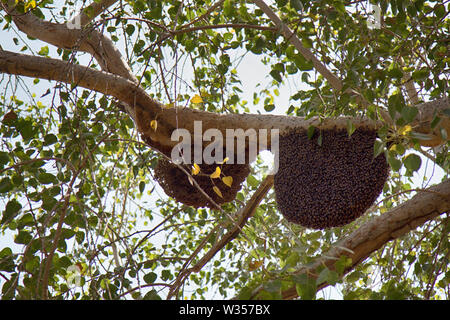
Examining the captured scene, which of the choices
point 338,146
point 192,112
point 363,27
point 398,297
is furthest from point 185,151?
point 398,297

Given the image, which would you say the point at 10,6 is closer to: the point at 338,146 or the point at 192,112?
the point at 192,112

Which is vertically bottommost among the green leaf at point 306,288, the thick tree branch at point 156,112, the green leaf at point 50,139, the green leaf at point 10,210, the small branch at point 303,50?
the green leaf at point 306,288

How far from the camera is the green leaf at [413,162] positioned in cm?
142

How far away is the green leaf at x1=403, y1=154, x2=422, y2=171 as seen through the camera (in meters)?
1.42

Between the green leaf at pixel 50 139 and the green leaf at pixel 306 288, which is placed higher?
the green leaf at pixel 50 139

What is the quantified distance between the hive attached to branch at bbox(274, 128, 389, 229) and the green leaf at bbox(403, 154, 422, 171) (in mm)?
522

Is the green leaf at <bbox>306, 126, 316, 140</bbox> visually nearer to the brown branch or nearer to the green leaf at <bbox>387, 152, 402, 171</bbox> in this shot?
the green leaf at <bbox>387, 152, 402, 171</bbox>

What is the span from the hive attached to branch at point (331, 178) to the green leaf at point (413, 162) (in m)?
0.52

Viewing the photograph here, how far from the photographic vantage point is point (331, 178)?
2008 millimetres

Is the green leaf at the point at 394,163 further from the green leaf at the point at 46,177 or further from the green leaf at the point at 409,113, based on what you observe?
the green leaf at the point at 46,177

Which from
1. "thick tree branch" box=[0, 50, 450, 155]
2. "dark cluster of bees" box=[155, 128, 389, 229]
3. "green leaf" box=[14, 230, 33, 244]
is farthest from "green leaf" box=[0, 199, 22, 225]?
"dark cluster of bees" box=[155, 128, 389, 229]

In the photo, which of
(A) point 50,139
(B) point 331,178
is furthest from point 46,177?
(B) point 331,178

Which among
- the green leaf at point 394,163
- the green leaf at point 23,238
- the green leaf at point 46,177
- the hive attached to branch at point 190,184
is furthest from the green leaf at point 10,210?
the green leaf at point 394,163
